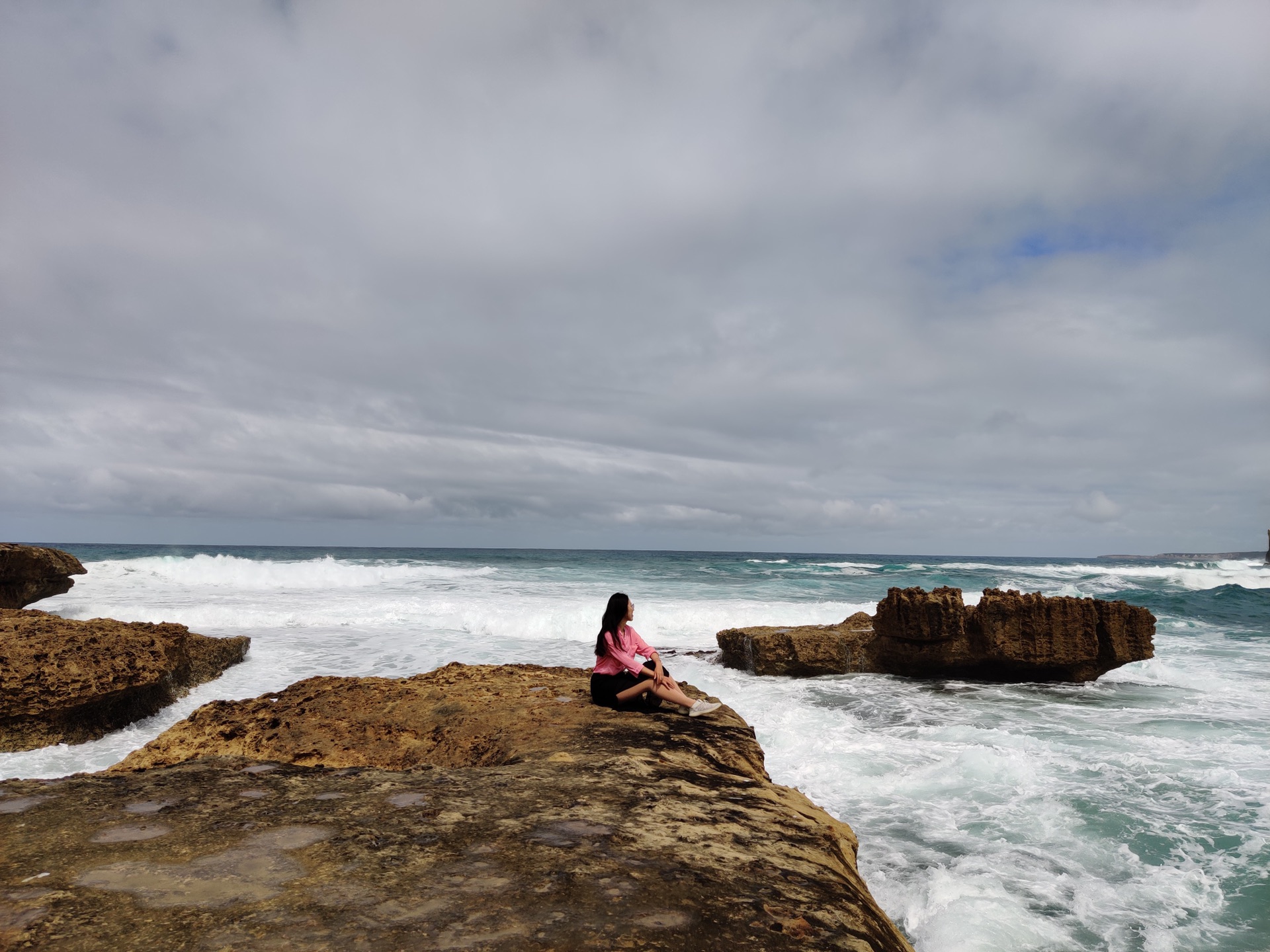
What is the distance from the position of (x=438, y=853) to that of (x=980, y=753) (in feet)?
22.1

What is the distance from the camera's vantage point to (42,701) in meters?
6.96

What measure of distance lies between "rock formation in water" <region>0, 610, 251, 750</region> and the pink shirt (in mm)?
5341

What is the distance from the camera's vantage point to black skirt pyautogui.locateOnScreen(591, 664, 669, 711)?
217 inches

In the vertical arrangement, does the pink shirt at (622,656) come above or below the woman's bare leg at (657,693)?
above

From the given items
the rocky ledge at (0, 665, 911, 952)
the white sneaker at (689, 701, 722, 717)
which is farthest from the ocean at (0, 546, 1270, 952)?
the rocky ledge at (0, 665, 911, 952)

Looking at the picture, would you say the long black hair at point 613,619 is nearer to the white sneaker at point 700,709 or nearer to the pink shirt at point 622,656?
the pink shirt at point 622,656

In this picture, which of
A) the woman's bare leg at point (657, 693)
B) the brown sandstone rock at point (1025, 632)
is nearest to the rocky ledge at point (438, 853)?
the woman's bare leg at point (657, 693)

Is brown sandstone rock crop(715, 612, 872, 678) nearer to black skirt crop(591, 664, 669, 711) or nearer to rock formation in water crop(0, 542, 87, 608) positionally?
black skirt crop(591, 664, 669, 711)

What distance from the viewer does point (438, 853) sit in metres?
2.68

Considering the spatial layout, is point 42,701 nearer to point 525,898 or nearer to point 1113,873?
point 525,898

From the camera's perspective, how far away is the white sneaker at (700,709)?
5477mm

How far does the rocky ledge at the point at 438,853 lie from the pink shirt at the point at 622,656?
940 mm

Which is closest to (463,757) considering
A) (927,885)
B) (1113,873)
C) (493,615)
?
(927,885)

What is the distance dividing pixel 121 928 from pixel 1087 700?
1201 cm
